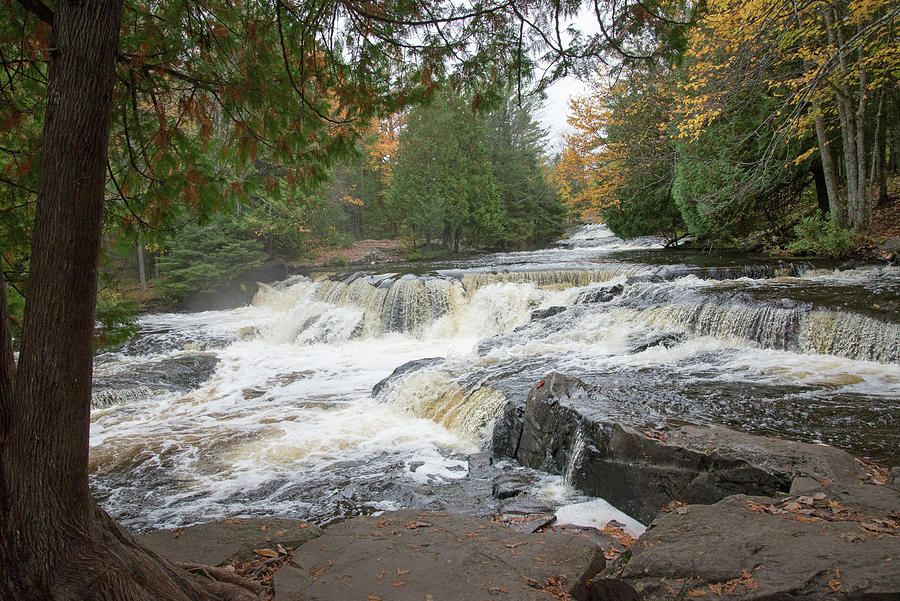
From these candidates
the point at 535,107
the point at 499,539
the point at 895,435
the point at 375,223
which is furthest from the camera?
the point at 375,223

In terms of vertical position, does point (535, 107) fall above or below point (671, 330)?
above

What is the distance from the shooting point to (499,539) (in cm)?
270

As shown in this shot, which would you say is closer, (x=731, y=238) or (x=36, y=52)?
(x=36, y=52)

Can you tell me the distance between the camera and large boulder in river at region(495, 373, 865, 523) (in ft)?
10.3

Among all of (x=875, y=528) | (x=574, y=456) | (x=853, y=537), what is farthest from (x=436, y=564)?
(x=574, y=456)

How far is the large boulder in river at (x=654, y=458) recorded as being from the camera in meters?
3.15

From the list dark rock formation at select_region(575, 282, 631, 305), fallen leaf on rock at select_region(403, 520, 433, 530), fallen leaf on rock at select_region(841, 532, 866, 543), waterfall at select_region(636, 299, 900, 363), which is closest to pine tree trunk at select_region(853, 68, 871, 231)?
waterfall at select_region(636, 299, 900, 363)

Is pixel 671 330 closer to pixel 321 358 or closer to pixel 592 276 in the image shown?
pixel 592 276

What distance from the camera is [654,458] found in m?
3.66

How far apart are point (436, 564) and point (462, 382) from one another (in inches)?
172

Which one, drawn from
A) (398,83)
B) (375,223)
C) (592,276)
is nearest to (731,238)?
(592,276)

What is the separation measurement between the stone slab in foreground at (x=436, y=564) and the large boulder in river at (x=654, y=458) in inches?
48.5

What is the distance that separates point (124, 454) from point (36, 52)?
451cm

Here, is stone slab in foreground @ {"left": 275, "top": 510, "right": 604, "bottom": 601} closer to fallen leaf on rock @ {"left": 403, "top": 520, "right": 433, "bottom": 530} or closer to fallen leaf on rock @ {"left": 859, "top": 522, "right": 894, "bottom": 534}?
fallen leaf on rock @ {"left": 403, "top": 520, "right": 433, "bottom": 530}
